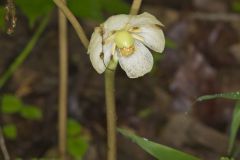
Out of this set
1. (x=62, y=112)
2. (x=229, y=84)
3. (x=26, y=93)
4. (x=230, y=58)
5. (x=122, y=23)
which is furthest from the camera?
(x=230, y=58)

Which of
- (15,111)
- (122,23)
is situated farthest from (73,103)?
(122,23)

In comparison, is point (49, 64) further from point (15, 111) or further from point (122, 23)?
point (122, 23)

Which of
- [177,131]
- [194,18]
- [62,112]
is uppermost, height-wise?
[194,18]

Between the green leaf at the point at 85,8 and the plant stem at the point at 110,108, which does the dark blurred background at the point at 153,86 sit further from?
the plant stem at the point at 110,108

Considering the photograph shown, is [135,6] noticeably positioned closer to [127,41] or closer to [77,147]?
[127,41]

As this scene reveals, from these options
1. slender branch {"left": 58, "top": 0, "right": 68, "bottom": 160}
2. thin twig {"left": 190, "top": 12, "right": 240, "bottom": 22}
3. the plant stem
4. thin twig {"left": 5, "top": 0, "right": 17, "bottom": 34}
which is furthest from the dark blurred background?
thin twig {"left": 5, "top": 0, "right": 17, "bottom": 34}

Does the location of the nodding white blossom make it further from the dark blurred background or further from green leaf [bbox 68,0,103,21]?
the dark blurred background

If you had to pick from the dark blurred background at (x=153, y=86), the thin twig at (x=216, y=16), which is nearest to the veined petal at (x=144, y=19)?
the dark blurred background at (x=153, y=86)
